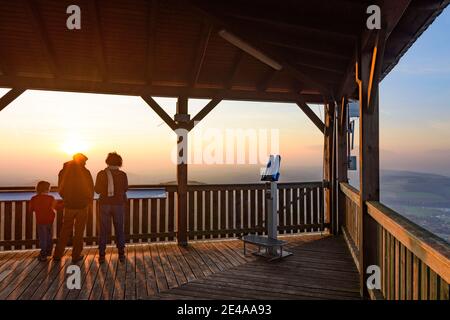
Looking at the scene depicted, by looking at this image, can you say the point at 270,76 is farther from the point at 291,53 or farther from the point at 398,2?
the point at 398,2

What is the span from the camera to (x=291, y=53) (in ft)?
17.6

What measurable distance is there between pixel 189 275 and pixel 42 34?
4.63 metres

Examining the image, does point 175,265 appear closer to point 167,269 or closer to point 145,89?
point 167,269

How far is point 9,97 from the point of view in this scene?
5.47m

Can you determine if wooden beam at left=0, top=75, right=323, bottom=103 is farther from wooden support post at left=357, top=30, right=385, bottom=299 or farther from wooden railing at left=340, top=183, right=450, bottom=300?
wooden railing at left=340, top=183, right=450, bottom=300

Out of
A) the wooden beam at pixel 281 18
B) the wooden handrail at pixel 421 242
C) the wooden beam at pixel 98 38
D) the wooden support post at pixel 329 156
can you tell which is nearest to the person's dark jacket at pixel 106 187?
the wooden beam at pixel 98 38

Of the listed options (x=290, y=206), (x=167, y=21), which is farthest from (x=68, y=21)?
(x=290, y=206)

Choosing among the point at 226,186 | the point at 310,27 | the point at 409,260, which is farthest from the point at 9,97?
the point at 409,260

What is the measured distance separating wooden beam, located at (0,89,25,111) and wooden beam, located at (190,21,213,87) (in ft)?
10.5

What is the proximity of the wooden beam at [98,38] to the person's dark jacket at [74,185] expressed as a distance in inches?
78.4

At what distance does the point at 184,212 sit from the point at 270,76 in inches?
137

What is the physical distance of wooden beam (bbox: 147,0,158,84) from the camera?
16.2ft

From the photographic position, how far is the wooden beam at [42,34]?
4699mm

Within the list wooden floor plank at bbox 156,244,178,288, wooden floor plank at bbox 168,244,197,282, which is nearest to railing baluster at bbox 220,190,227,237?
wooden floor plank at bbox 168,244,197,282
